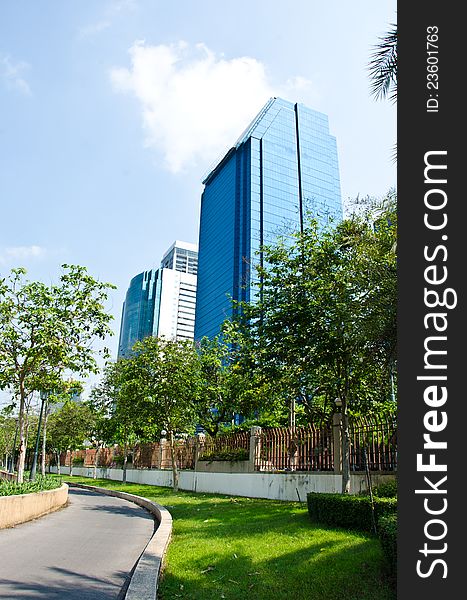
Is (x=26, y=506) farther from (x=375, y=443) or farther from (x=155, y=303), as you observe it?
(x=155, y=303)

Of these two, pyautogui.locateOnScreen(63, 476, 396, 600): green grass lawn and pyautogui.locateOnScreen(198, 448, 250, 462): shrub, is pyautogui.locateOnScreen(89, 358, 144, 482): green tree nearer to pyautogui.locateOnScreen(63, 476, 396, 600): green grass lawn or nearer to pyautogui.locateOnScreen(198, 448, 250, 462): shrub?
pyautogui.locateOnScreen(198, 448, 250, 462): shrub

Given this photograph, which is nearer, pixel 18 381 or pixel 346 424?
pixel 346 424

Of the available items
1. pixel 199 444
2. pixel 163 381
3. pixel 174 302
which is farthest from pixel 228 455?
pixel 174 302

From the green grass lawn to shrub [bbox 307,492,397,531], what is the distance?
0.29 meters

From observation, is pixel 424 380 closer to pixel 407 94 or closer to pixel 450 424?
pixel 450 424

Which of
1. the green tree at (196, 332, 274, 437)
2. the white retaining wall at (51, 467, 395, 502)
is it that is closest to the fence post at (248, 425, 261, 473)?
the white retaining wall at (51, 467, 395, 502)

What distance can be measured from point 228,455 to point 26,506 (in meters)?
10.4

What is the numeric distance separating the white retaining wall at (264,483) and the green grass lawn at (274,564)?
3379 mm

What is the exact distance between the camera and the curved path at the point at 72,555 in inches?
245

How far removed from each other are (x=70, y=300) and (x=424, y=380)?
15086 millimetres

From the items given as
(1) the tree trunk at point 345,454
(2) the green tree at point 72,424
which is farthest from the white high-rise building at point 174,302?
(1) the tree trunk at point 345,454

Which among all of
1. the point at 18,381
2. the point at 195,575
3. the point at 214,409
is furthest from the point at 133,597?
the point at 214,409

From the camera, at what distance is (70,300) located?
17.0m

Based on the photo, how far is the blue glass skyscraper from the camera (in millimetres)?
97938
